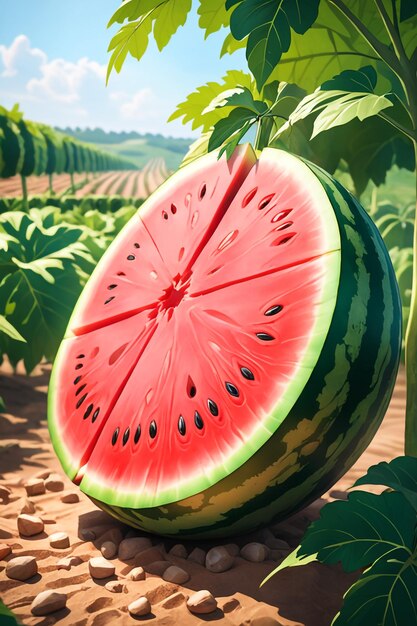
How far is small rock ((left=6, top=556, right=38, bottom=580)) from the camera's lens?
5.54 ft

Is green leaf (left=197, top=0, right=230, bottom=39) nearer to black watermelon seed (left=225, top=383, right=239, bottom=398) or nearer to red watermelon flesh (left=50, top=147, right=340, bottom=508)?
red watermelon flesh (left=50, top=147, right=340, bottom=508)

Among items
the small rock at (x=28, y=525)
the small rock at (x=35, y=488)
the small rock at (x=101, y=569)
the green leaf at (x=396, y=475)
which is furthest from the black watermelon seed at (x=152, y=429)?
the small rock at (x=35, y=488)

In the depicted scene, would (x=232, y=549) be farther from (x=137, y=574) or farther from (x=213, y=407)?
(x=213, y=407)

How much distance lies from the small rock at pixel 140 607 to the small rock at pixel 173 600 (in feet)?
0.15

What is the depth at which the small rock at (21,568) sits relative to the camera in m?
1.69

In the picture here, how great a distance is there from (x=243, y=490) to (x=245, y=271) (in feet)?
1.89

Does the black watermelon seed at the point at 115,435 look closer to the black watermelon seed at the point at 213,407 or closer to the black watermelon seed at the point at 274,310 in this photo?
the black watermelon seed at the point at 213,407

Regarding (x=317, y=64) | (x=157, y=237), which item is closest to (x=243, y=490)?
(x=157, y=237)

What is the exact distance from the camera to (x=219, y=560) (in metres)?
1.71

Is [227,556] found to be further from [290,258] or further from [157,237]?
[157,237]

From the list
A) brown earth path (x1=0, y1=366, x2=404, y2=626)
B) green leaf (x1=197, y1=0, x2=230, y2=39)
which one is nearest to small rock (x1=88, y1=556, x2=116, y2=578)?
brown earth path (x1=0, y1=366, x2=404, y2=626)

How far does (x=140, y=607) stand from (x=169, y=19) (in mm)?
1516

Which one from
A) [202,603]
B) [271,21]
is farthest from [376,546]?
[271,21]

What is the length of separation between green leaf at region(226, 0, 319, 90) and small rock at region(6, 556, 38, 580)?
1331mm
